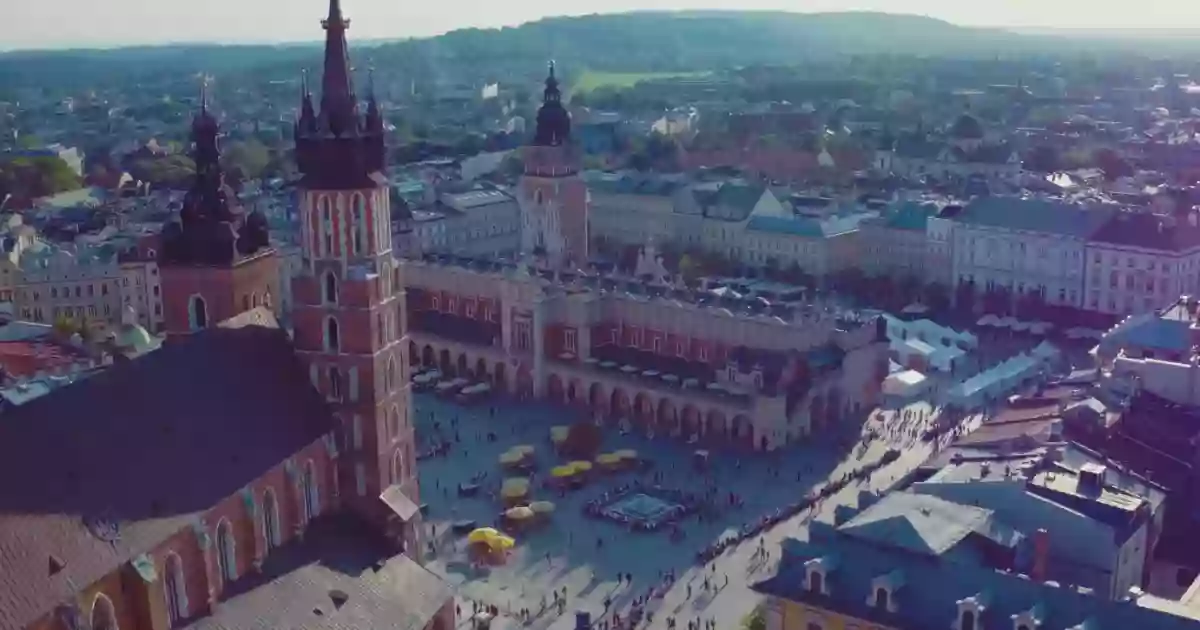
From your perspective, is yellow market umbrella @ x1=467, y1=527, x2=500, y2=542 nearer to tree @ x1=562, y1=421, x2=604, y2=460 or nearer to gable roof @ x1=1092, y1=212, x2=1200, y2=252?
tree @ x1=562, y1=421, x2=604, y2=460

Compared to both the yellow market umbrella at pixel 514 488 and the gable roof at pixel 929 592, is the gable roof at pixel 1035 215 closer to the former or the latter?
the yellow market umbrella at pixel 514 488

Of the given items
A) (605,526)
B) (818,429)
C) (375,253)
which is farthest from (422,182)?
(375,253)

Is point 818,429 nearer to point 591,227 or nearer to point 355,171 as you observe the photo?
point 355,171

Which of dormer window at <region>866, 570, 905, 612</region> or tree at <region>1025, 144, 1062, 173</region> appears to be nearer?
dormer window at <region>866, 570, 905, 612</region>

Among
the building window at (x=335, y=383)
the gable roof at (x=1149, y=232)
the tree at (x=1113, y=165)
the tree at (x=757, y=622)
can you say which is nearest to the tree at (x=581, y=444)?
the tree at (x=757, y=622)

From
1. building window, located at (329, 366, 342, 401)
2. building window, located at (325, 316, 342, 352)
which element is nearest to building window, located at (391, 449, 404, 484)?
building window, located at (329, 366, 342, 401)

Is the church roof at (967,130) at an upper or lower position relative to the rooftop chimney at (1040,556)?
upper

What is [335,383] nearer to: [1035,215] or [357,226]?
[357,226]
